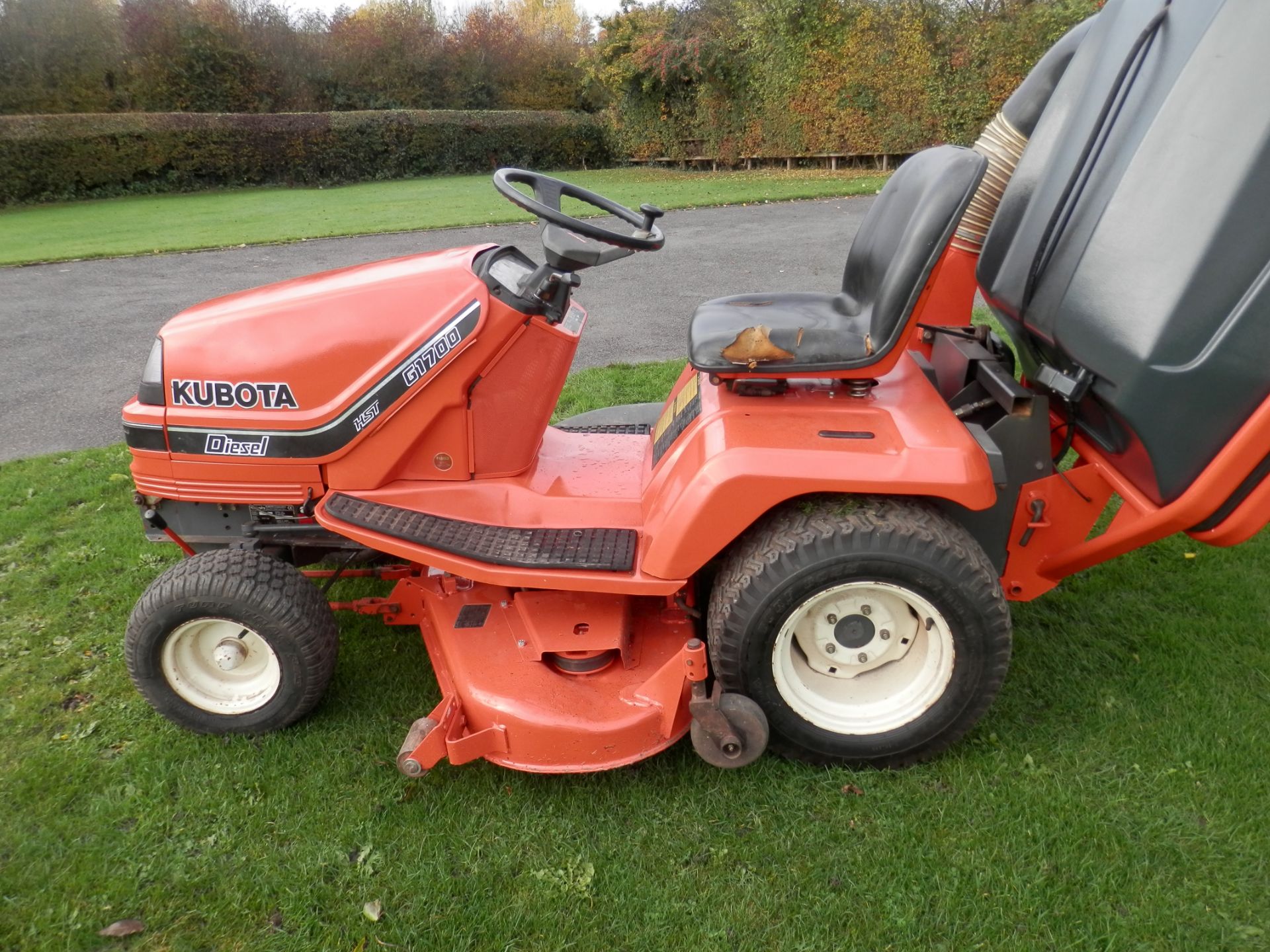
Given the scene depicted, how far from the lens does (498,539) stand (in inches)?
95.4

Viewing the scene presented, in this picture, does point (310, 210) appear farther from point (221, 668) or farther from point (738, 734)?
point (738, 734)

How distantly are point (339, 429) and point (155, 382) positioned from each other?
556mm

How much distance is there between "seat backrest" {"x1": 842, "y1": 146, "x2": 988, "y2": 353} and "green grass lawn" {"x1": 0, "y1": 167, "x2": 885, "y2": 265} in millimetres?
9713

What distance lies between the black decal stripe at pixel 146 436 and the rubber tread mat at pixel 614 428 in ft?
4.19

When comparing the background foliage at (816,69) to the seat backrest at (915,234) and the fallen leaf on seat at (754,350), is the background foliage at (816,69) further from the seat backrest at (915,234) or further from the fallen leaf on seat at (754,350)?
the fallen leaf on seat at (754,350)

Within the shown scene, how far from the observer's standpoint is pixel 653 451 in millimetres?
2811

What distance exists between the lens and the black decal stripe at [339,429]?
2.39 metres

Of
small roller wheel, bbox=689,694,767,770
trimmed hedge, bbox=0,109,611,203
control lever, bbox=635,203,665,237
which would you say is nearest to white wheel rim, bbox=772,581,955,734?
small roller wheel, bbox=689,694,767,770

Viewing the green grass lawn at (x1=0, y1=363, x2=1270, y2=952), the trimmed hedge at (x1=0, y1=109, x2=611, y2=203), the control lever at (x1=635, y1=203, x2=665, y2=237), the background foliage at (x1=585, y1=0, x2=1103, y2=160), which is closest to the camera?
the green grass lawn at (x1=0, y1=363, x2=1270, y2=952)

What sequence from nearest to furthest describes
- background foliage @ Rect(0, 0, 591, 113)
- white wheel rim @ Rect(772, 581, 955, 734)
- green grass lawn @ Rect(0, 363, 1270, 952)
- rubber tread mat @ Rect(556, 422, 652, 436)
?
green grass lawn @ Rect(0, 363, 1270, 952) < white wheel rim @ Rect(772, 581, 955, 734) < rubber tread mat @ Rect(556, 422, 652, 436) < background foliage @ Rect(0, 0, 591, 113)

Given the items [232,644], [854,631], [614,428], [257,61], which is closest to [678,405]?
[614,428]

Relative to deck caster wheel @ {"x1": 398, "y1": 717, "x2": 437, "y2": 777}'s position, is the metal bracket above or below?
above

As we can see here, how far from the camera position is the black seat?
2.18 m

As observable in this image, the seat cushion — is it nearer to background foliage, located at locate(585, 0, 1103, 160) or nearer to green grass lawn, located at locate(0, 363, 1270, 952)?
green grass lawn, located at locate(0, 363, 1270, 952)
